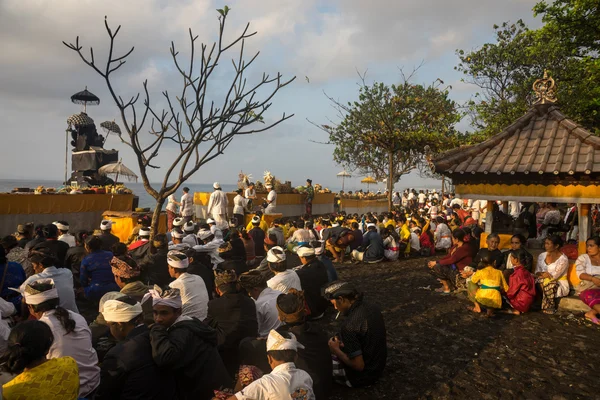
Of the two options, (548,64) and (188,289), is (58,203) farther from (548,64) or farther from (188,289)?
(548,64)

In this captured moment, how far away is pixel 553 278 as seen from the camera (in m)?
7.88

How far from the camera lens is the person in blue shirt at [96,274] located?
680 centimetres

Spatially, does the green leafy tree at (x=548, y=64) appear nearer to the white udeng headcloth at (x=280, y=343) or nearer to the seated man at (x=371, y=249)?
the seated man at (x=371, y=249)

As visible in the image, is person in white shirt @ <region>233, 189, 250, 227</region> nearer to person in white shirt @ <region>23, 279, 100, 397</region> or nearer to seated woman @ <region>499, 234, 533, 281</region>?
seated woman @ <region>499, 234, 533, 281</region>

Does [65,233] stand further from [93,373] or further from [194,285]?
[93,373]

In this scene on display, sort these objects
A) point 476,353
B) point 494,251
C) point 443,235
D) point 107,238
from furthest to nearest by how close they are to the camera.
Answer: point 443,235, point 107,238, point 494,251, point 476,353

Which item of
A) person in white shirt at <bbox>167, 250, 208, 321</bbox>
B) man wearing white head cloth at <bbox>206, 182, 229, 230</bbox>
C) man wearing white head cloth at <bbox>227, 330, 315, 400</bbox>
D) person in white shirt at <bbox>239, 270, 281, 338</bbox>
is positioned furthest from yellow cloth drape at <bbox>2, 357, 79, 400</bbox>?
man wearing white head cloth at <bbox>206, 182, 229, 230</bbox>

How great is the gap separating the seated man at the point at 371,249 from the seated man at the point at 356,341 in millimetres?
7543

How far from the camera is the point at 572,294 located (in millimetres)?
8094

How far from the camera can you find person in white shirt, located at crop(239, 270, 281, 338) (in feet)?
17.3

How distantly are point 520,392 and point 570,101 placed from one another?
625 inches

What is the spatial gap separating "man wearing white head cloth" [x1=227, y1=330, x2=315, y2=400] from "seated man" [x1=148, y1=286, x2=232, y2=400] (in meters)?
0.70

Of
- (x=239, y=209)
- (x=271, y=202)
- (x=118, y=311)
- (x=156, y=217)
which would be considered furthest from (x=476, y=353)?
(x=271, y=202)

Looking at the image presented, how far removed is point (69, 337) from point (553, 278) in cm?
806
